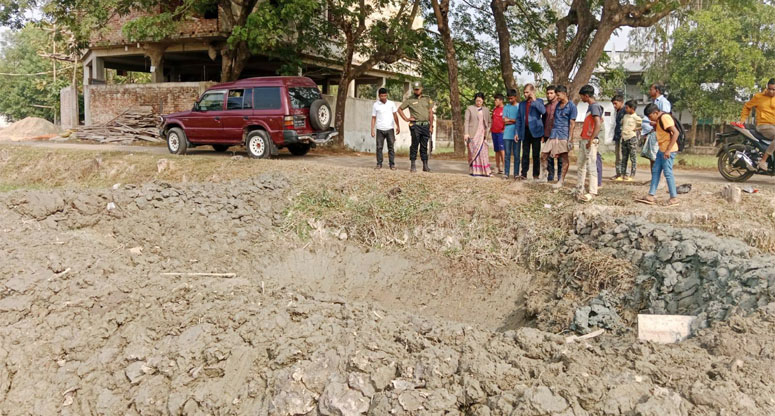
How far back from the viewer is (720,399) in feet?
10.7

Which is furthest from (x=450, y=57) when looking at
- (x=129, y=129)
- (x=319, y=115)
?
(x=129, y=129)

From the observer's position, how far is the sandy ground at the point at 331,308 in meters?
3.68

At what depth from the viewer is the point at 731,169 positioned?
31.6 feet

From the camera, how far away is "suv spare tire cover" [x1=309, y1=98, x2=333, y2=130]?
39.8 feet

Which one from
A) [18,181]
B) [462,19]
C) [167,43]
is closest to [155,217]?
[18,181]

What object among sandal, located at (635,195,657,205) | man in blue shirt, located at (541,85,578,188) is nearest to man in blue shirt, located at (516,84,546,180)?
man in blue shirt, located at (541,85,578,188)

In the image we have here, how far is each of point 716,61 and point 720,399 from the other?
942 inches

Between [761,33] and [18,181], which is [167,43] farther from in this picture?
[761,33]

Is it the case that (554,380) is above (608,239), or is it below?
below

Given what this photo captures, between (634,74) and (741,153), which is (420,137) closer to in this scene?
(741,153)

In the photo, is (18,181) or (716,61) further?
(716,61)

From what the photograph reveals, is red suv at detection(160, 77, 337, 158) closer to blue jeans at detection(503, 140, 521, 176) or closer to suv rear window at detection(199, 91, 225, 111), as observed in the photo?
suv rear window at detection(199, 91, 225, 111)

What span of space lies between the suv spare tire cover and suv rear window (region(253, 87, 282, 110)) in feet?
2.36

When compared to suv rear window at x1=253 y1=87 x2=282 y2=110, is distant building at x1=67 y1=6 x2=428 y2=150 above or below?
above
